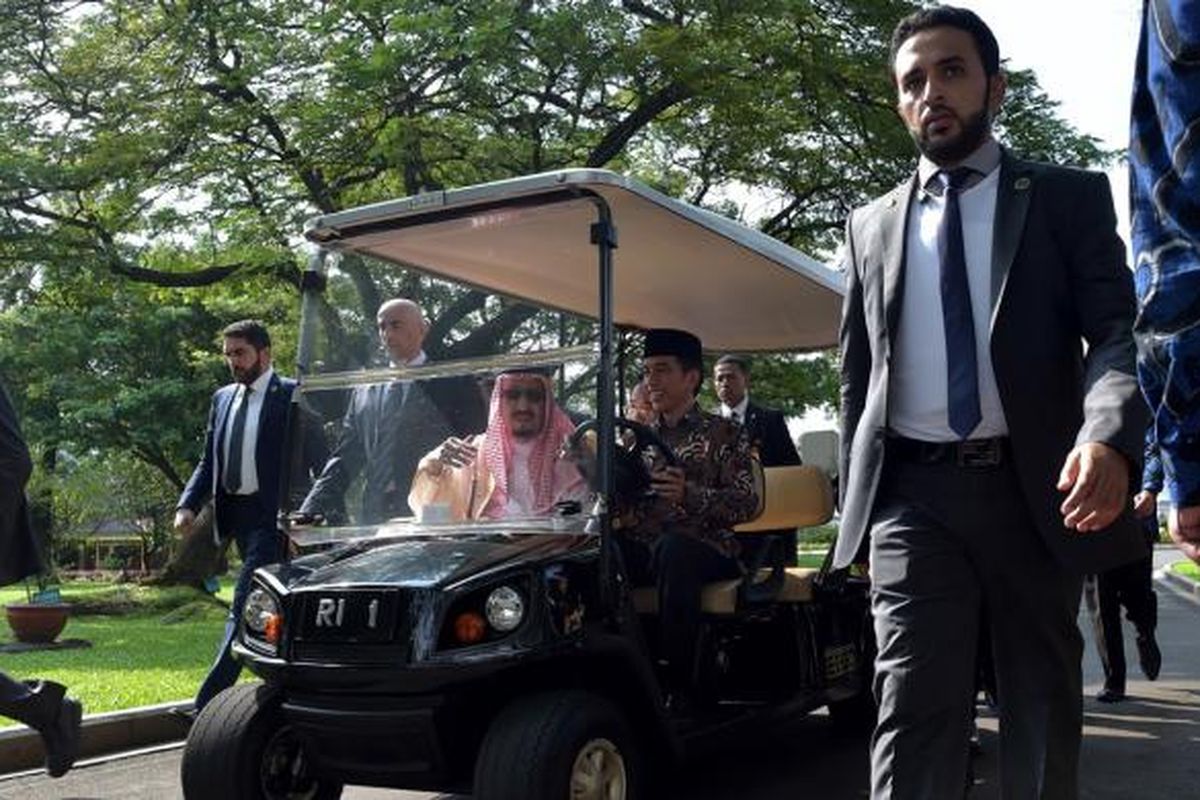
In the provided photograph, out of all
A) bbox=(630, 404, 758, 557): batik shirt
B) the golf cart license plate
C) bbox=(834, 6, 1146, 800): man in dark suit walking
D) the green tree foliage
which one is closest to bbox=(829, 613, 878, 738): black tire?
bbox=(630, 404, 758, 557): batik shirt

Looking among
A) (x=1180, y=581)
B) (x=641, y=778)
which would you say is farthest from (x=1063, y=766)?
(x=1180, y=581)

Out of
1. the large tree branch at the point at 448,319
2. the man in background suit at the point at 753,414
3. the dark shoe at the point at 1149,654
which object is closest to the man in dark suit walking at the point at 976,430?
the large tree branch at the point at 448,319

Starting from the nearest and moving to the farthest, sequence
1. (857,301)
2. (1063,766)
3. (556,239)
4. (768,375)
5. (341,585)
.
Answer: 1. (1063,766)
2. (857,301)
3. (341,585)
4. (556,239)
5. (768,375)

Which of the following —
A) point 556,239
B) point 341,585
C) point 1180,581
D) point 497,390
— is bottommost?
point 1180,581

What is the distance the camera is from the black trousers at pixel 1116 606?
8039 millimetres

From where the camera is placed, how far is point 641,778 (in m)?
4.37

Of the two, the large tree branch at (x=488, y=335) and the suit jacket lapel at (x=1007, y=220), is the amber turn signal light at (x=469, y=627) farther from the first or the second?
the suit jacket lapel at (x=1007, y=220)

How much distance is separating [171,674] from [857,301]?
7207mm

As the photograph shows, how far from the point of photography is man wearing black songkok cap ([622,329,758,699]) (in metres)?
5.02

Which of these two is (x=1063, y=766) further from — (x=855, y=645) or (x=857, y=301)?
(x=855, y=645)

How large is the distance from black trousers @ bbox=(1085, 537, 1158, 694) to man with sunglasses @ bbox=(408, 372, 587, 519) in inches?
173

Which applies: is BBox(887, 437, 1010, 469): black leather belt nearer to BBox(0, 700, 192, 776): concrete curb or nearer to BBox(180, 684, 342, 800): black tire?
BBox(180, 684, 342, 800): black tire

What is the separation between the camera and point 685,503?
17.3ft

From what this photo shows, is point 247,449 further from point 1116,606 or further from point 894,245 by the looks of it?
point 1116,606
